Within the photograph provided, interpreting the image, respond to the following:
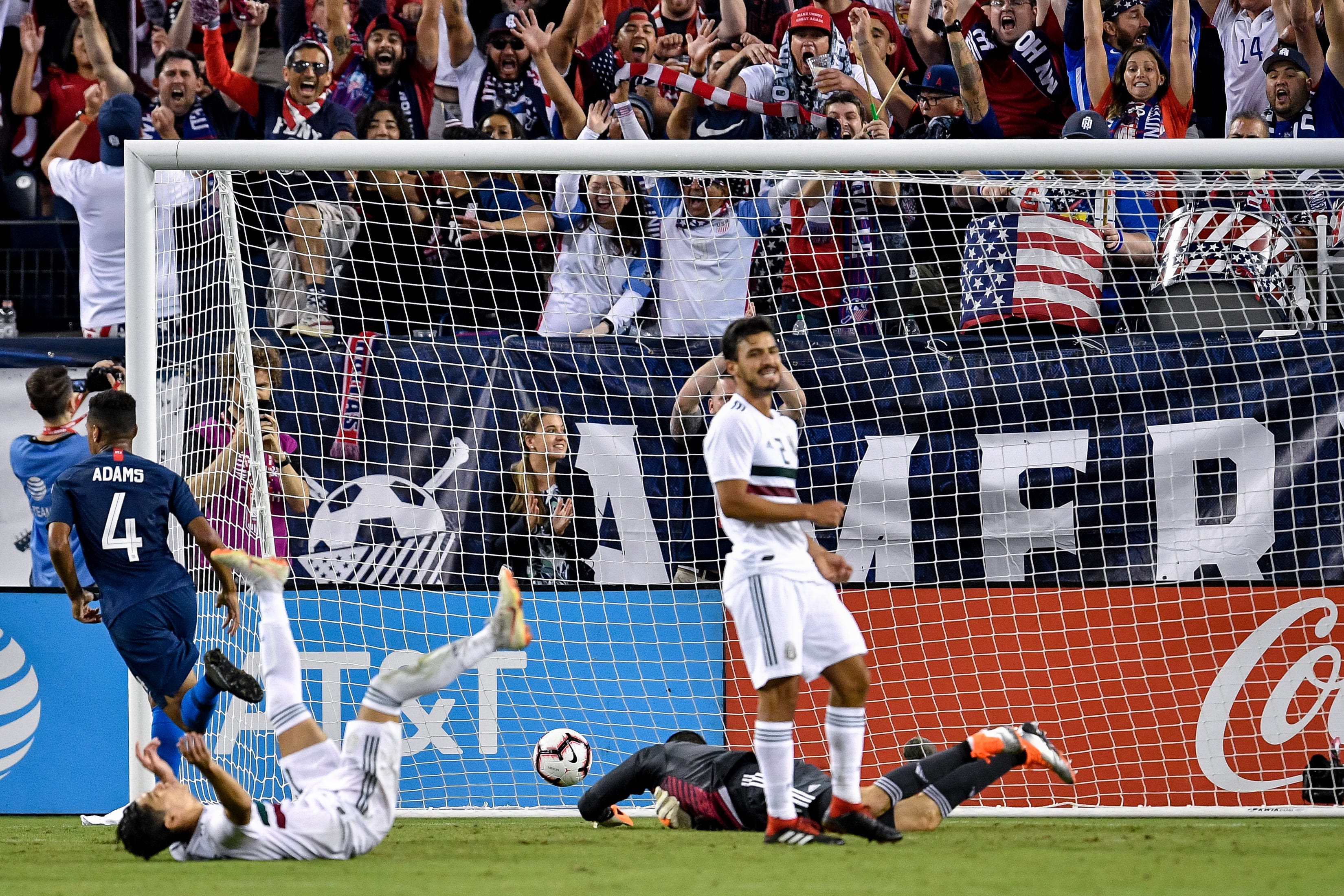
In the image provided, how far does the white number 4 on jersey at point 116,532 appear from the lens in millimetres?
6184

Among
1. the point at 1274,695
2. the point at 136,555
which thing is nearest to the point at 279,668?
the point at 136,555

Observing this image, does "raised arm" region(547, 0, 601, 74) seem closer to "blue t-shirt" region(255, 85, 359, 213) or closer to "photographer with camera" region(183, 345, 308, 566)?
"blue t-shirt" region(255, 85, 359, 213)

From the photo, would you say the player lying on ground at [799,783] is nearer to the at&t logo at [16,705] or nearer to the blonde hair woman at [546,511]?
the blonde hair woman at [546,511]

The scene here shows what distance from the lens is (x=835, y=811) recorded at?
5453 millimetres

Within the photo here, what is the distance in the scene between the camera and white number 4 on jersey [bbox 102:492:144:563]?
6.18 m

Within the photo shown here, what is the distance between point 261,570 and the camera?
553cm

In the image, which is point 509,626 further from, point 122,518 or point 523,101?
point 523,101

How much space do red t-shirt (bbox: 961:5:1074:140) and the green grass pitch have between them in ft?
17.1

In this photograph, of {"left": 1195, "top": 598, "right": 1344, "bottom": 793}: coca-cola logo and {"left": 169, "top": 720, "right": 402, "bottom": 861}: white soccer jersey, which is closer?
{"left": 169, "top": 720, "right": 402, "bottom": 861}: white soccer jersey

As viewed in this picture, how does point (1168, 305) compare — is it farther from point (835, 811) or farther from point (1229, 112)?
point (835, 811)

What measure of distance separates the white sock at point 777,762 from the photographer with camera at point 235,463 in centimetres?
334

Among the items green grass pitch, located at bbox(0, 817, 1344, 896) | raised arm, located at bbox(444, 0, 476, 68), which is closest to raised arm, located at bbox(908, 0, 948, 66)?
raised arm, located at bbox(444, 0, 476, 68)

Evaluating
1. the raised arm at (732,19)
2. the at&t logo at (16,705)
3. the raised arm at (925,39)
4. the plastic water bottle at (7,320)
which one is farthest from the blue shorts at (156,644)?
the raised arm at (925,39)

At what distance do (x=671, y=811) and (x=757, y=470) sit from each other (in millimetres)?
1869
